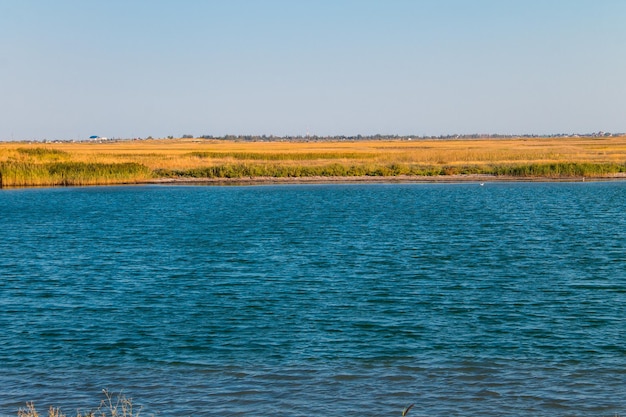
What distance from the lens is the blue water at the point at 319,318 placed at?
40.6 feet

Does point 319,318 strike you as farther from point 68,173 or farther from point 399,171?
point 399,171

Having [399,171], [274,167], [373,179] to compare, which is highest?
[274,167]

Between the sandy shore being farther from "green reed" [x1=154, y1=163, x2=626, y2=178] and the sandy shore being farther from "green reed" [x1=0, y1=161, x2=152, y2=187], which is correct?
"green reed" [x1=0, y1=161, x2=152, y2=187]

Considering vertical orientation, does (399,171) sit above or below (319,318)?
above

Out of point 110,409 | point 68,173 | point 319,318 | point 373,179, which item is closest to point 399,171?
point 373,179

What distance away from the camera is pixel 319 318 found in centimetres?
1730

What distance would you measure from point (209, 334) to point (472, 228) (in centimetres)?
2104

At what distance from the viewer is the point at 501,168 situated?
74000mm

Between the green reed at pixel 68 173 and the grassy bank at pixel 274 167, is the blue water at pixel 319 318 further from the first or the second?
the grassy bank at pixel 274 167

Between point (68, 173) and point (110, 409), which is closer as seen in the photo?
point (110, 409)

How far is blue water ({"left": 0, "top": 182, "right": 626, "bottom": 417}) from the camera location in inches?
487

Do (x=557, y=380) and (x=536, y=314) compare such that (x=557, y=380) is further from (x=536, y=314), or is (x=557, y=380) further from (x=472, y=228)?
(x=472, y=228)

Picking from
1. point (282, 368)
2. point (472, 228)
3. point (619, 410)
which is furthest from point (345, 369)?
point (472, 228)

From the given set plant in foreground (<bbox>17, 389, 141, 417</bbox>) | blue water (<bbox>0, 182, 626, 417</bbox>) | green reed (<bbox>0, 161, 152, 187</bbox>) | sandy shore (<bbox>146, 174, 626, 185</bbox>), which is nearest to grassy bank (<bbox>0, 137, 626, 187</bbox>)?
green reed (<bbox>0, 161, 152, 187</bbox>)
